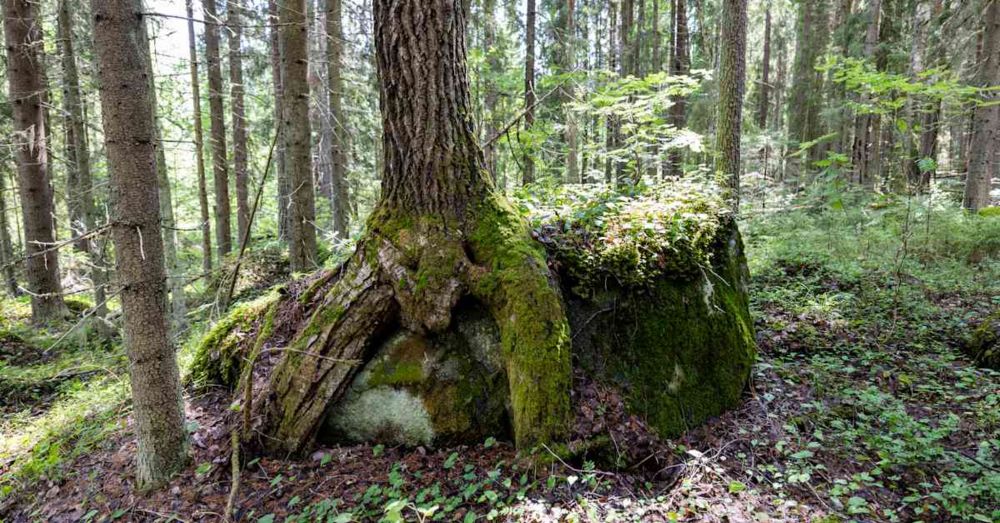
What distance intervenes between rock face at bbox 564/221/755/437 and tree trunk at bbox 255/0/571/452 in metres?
0.49

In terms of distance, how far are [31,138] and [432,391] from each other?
8606mm

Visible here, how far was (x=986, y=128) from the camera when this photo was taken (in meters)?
10.4

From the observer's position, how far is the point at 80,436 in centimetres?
442

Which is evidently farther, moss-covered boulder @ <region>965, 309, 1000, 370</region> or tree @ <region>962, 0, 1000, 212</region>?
tree @ <region>962, 0, 1000, 212</region>

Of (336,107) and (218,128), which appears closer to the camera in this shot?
(336,107)

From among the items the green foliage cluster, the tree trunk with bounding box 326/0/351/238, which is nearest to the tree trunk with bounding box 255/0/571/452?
the green foliage cluster

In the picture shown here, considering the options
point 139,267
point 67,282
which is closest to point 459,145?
point 139,267

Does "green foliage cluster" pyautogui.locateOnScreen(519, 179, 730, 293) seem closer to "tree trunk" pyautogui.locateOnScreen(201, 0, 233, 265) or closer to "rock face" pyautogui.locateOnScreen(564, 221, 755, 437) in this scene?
"rock face" pyautogui.locateOnScreen(564, 221, 755, 437)

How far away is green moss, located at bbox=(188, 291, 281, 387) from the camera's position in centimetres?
459

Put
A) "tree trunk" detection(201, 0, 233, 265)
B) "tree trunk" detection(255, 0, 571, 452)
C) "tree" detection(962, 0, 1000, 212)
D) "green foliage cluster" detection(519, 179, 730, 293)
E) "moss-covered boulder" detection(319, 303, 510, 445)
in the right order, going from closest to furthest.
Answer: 1. "tree trunk" detection(255, 0, 571, 452)
2. "moss-covered boulder" detection(319, 303, 510, 445)
3. "green foliage cluster" detection(519, 179, 730, 293)
4. "tree" detection(962, 0, 1000, 212)
5. "tree trunk" detection(201, 0, 233, 265)

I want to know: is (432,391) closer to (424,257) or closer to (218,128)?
(424,257)

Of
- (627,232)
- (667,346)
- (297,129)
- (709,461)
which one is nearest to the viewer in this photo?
(709,461)

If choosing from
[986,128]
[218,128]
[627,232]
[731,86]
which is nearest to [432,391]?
[627,232]

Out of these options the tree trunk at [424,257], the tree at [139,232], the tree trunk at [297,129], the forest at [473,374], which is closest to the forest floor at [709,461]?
the forest at [473,374]
